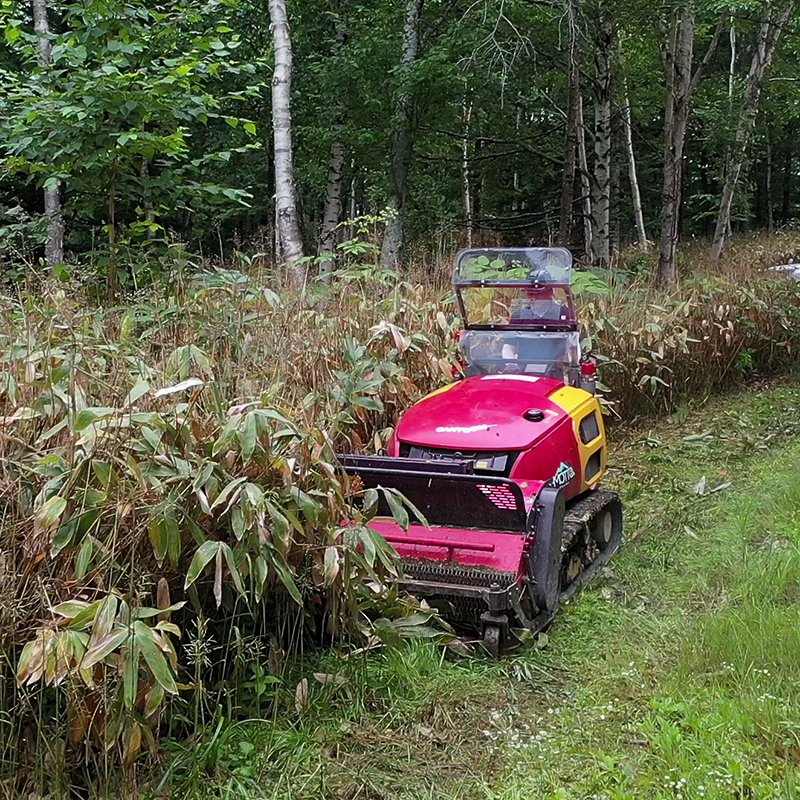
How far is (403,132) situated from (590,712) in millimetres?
10559

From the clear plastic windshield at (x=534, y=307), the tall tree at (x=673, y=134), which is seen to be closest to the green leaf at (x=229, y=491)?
the clear plastic windshield at (x=534, y=307)

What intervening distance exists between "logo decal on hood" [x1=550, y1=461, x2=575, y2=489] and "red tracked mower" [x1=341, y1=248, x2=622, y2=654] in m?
0.01

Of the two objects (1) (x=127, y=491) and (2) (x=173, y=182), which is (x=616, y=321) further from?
(1) (x=127, y=491)

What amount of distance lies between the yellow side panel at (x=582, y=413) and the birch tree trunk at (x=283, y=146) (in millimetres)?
4550

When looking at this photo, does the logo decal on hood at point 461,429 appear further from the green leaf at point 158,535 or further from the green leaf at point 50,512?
the green leaf at point 50,512

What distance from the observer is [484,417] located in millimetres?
4184

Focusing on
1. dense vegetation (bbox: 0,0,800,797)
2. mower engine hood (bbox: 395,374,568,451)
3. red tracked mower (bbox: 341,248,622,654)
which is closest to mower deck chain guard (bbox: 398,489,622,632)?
red tracked mower (bbox: 341,248,622,654)

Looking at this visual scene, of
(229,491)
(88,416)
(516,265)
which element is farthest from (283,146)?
(229,491)

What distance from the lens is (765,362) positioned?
970 centimetres

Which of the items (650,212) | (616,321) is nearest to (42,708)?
(616,321)

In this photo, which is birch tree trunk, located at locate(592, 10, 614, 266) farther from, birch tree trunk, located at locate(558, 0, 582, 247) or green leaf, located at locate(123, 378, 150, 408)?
green leaf, located at locate(123, 378, 150, 408)

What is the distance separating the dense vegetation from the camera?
97.1 inches

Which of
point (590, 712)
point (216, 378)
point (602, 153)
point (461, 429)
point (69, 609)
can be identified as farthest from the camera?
point (602, 153)

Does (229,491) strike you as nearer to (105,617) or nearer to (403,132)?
(105,617)
